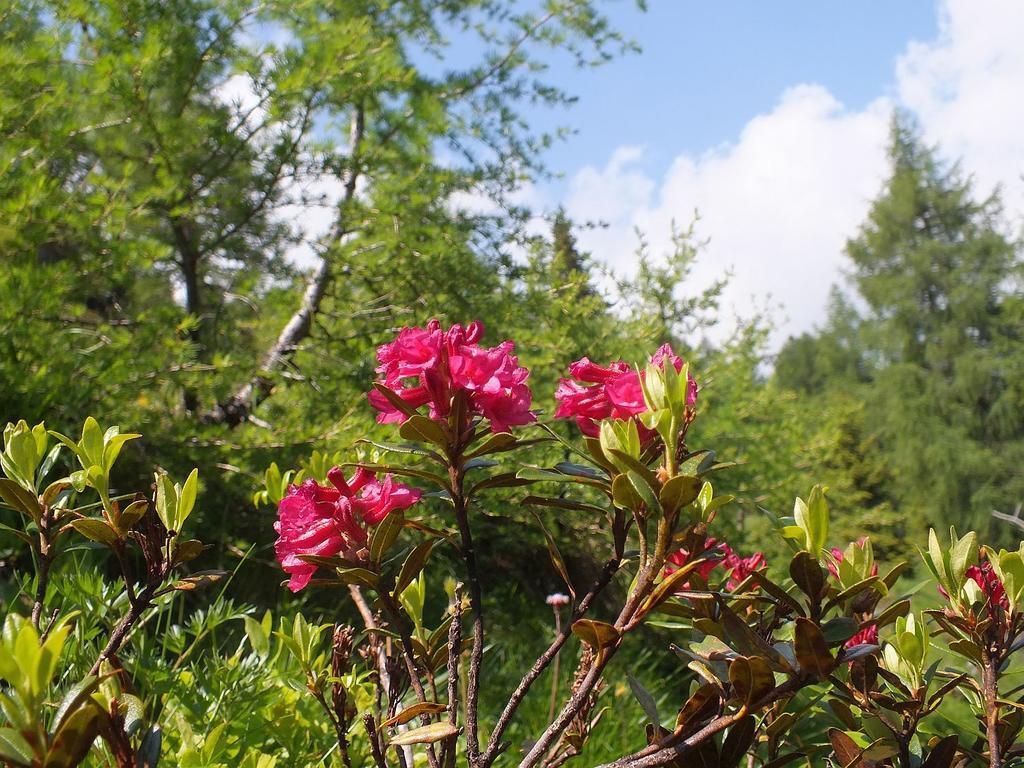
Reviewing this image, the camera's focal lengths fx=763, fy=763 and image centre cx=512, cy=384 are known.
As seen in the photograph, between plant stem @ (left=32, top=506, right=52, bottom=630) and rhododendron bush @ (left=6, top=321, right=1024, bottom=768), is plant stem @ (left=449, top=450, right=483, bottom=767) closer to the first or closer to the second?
rhododendron bush @ (left=6, top=321, right=1024, bottom=768)

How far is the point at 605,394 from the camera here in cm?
91

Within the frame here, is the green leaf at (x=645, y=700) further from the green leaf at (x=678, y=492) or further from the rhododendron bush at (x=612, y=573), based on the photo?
the green leaf at (x=678, y=492)

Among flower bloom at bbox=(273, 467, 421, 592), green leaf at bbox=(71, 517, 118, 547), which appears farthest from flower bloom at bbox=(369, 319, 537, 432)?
green leaf at bbox=(71, 517, 118, 547)

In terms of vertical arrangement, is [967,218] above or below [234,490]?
above

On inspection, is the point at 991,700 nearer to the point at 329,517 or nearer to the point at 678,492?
the point at 678,492

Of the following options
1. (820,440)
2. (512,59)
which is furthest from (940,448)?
(512,59)

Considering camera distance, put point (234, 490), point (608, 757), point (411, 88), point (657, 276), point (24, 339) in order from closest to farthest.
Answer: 1. point (608, 757)
2. point (24, 339)
3. point (234, 490)
4. point (411, 88)
5. point (657, 276)

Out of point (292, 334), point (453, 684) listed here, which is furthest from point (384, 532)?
point (292, 334)

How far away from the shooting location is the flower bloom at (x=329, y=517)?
33.9 inches

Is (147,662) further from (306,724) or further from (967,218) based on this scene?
(967,218)

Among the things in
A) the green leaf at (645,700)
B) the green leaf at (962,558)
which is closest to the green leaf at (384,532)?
the green leaf at (645,700)

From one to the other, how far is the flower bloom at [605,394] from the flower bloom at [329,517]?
0.22 meters

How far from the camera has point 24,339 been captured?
2.55 meters

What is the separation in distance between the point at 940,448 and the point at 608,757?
1764 centimetres
